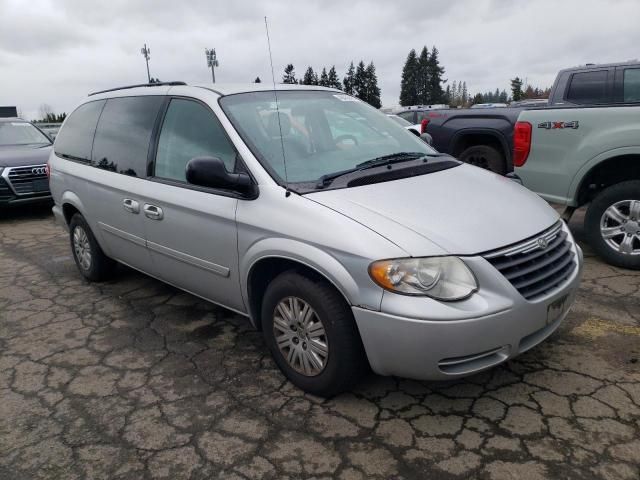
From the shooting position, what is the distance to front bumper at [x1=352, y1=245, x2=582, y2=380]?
2.24 meters

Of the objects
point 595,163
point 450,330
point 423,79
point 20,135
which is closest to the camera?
point 450,330

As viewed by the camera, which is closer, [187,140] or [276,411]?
[276,411]

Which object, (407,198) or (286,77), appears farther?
(286,77)

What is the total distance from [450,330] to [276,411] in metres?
1.06

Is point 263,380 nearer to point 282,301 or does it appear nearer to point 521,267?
point 282,301

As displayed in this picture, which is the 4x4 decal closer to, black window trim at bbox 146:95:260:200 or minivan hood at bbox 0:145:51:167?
black window trim at bbox 146:95:260:200

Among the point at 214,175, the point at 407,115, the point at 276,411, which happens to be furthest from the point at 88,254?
the point at 407,115

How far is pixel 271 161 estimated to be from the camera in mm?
2906

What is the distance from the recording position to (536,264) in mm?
2537

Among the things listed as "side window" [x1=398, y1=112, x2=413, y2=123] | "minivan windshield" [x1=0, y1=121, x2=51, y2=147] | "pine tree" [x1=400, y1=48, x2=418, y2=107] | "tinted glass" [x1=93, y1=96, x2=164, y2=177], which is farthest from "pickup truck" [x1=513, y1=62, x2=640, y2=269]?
"pine tree" [x1=400, y1=48, x2=418, y2=107]

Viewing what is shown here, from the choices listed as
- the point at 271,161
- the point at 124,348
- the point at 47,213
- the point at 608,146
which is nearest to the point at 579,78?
the point at 608,146

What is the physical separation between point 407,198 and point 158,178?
1791 millimetres

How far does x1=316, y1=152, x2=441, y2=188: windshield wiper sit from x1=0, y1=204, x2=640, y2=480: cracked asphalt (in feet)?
3.87

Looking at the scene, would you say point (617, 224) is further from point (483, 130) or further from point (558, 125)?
point (483, 130)
